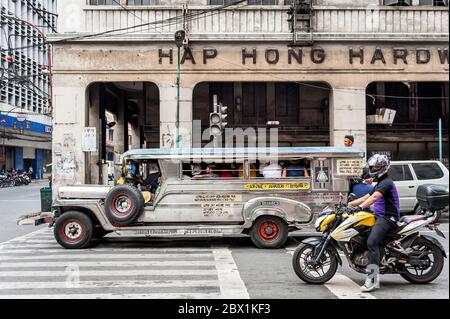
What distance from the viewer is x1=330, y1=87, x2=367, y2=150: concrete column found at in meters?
21.4

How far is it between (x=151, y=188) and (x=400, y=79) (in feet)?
40.6

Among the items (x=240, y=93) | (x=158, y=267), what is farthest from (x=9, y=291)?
(x=240, y=93)

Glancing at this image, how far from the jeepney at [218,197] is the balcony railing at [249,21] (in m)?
9.63

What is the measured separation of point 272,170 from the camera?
12.7 meters

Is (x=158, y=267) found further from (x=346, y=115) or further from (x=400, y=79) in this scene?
(x=400, y=79)

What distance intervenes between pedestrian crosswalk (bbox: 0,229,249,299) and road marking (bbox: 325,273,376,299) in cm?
124

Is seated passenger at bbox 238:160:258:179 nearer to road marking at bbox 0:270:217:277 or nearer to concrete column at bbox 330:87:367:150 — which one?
road marking at bbox 0:270:217:277

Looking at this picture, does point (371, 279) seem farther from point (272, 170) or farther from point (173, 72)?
point (173, 72)

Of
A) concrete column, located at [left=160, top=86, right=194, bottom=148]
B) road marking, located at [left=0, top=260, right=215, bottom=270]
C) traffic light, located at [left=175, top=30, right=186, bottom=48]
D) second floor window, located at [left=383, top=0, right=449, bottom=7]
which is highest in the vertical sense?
second floor window, located at [left=383, top=0, right=449, bottom=7]

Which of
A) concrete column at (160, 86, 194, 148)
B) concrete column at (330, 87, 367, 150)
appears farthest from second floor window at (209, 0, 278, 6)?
concrete column at (330, 87, 367, 150)

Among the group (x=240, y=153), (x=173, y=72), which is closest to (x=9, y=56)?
A: (x=173, y=72)

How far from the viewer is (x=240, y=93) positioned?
24.9 metres

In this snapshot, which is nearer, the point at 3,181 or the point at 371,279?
the point at 371,279

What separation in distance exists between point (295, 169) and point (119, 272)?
16.2ft
